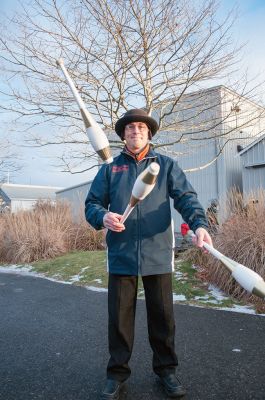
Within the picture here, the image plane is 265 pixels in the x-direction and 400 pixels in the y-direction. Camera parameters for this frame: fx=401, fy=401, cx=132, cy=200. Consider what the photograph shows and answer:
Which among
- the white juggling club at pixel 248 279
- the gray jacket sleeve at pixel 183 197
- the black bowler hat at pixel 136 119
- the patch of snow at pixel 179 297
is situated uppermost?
the black bowler hat at pixel 136 119

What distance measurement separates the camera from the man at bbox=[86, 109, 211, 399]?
2.90m

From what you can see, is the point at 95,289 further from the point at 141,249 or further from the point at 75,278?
the point at 141,249

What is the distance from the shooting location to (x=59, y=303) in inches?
243

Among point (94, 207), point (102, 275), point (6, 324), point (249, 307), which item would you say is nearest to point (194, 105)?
point (102, 275)

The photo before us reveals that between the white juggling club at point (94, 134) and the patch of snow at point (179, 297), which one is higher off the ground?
the white juggling club at point (94, 134)

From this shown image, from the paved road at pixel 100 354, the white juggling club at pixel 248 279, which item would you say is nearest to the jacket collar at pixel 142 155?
the white juggling club at pixel 248 279

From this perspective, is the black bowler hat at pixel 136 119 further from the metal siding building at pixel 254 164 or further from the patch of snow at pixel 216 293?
the metal siding building at pixel 254 164

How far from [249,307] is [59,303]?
9.23ft

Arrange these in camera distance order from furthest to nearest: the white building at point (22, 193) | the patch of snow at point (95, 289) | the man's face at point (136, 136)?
1. the white building at point (22, 193)
2. the patch of snow at point (95, 289)
3. the man's face at point (136, 136)

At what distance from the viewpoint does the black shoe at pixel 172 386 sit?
9.26 feet

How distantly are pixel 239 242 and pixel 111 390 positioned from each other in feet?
13.2

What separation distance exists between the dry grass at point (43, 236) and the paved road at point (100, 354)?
608 cm

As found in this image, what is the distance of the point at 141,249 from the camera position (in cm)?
291

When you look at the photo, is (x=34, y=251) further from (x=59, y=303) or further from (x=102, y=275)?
(x=59, y=303)
